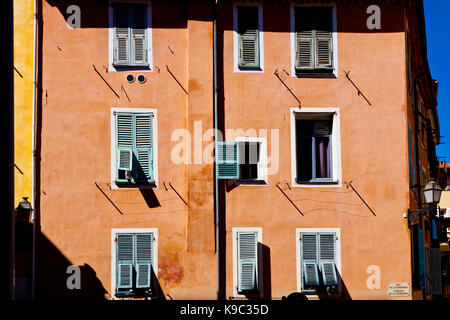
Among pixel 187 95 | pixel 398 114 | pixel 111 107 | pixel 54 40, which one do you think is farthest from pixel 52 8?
pixel 398 114

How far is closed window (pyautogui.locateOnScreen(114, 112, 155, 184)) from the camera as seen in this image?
669 inches

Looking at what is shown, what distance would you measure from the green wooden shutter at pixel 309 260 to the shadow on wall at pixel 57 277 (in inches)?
189

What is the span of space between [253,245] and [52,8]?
7696 millimetres

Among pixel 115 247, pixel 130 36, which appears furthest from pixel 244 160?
pixel 130 36

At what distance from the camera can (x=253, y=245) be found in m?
17.0

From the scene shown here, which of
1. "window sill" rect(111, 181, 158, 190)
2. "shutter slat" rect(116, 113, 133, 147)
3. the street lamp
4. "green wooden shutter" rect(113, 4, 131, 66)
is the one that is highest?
"green wooden shutter" rect(113, 4, 131, 66)

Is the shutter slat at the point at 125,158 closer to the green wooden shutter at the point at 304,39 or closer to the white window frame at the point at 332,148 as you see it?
the white window frame at the point at 332,148

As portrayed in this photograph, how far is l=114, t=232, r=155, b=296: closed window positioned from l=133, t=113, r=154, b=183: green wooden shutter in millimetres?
1422

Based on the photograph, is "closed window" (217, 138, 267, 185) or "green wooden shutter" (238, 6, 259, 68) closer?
"closed window" (217, 138, 267, 185)

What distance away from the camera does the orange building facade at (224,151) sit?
16844 mm

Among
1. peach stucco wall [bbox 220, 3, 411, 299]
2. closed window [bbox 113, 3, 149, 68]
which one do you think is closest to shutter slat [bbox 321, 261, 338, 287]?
peach stucco wall [bbox 220, 3, 411, 299]

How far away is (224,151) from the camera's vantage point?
672 inches

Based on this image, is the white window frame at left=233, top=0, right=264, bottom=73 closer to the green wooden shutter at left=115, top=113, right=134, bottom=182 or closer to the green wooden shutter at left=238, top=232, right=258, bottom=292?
the green wooden shutter at left=115, top=113, right=134, bottom=182
